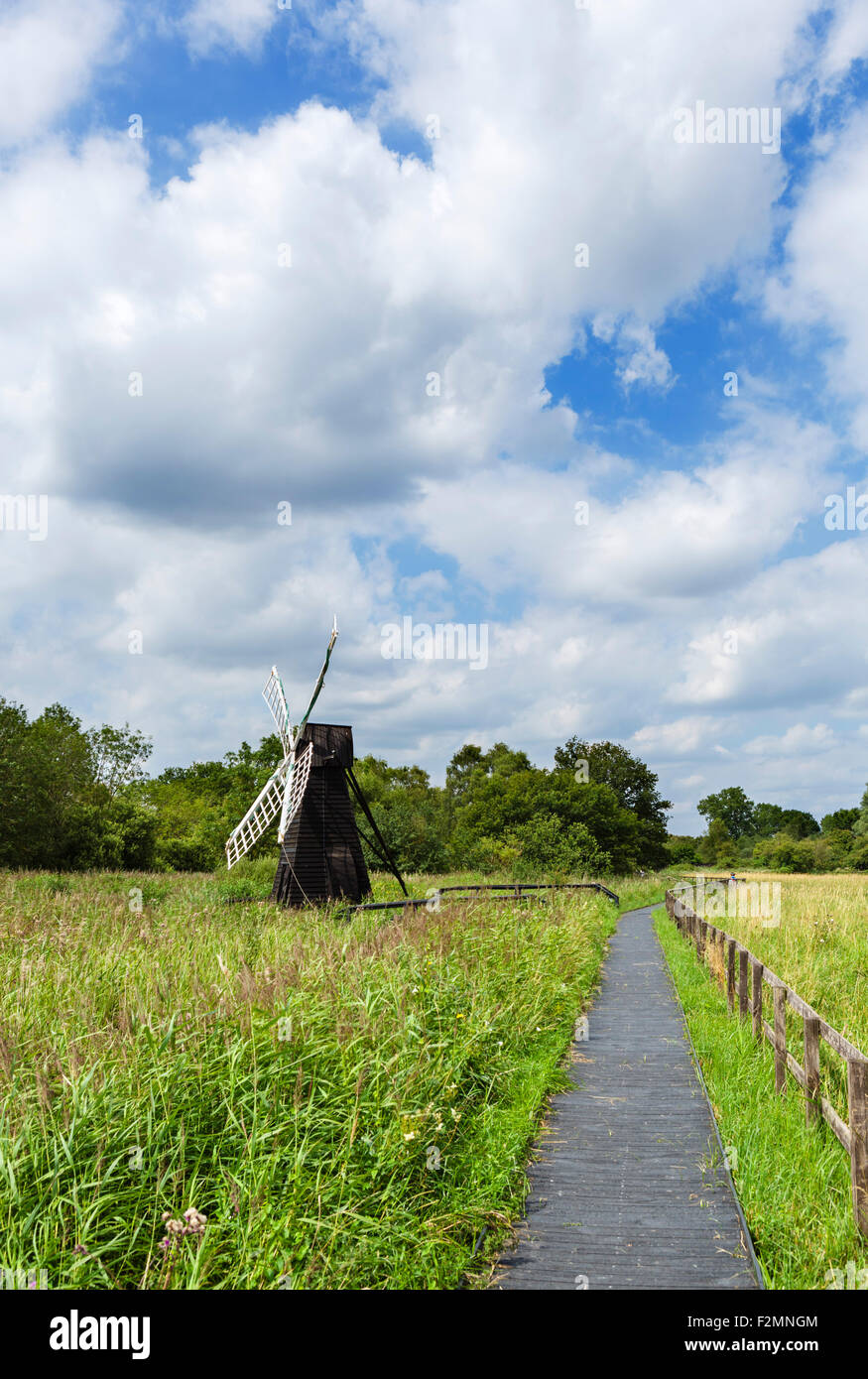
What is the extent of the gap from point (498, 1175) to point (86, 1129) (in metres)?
2.61

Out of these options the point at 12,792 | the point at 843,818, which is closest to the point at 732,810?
the point at 843,818

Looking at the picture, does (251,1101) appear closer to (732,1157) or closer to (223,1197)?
(223,1197)

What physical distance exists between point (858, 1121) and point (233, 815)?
4770cm

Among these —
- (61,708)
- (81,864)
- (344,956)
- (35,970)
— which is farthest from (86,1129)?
(61,708)

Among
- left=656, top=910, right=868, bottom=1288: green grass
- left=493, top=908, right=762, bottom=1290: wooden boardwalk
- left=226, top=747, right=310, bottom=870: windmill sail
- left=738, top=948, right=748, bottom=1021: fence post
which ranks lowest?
left=493, top=908, right=762, bottom=1290: wooden boardwalk

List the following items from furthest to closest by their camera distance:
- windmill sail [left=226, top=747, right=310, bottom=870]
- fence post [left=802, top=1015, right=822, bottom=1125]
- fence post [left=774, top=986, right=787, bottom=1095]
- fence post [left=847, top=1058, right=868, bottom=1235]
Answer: windmill sail [left=226, top=747, right=310, bottom=870]
fence post [left=774, top=986, right=787, bottom=1095]
fence post [left=802, top=1015, right=822, bottom=1125]
fence post [left=847, top=1058, right=868, bottom=1235]

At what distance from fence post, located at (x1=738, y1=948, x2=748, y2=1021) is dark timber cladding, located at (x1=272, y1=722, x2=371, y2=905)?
14.5 meters

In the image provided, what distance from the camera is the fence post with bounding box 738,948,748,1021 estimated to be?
9.61 meters

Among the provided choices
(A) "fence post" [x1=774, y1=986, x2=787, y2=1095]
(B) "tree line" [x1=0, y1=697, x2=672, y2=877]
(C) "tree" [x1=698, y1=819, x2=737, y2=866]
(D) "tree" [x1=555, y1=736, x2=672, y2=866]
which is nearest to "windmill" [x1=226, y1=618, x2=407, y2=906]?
(B) "tree line" [x1=0, y1=697, x2=672, y2=877]

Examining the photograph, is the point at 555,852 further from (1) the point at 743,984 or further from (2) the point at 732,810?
(2) the point at 732,810

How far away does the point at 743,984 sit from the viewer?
31.9 feet

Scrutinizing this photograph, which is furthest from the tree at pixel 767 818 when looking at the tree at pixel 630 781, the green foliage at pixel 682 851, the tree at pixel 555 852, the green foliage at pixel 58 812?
the green foliage at pixel 58 812

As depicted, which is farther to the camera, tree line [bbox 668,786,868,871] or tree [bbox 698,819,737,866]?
tree [bbox 698,819,737,866]

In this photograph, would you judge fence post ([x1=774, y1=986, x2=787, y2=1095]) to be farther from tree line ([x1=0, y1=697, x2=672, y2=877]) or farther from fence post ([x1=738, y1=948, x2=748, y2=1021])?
tree line ([x1=0, y1=697, x2=672, y2=877])
